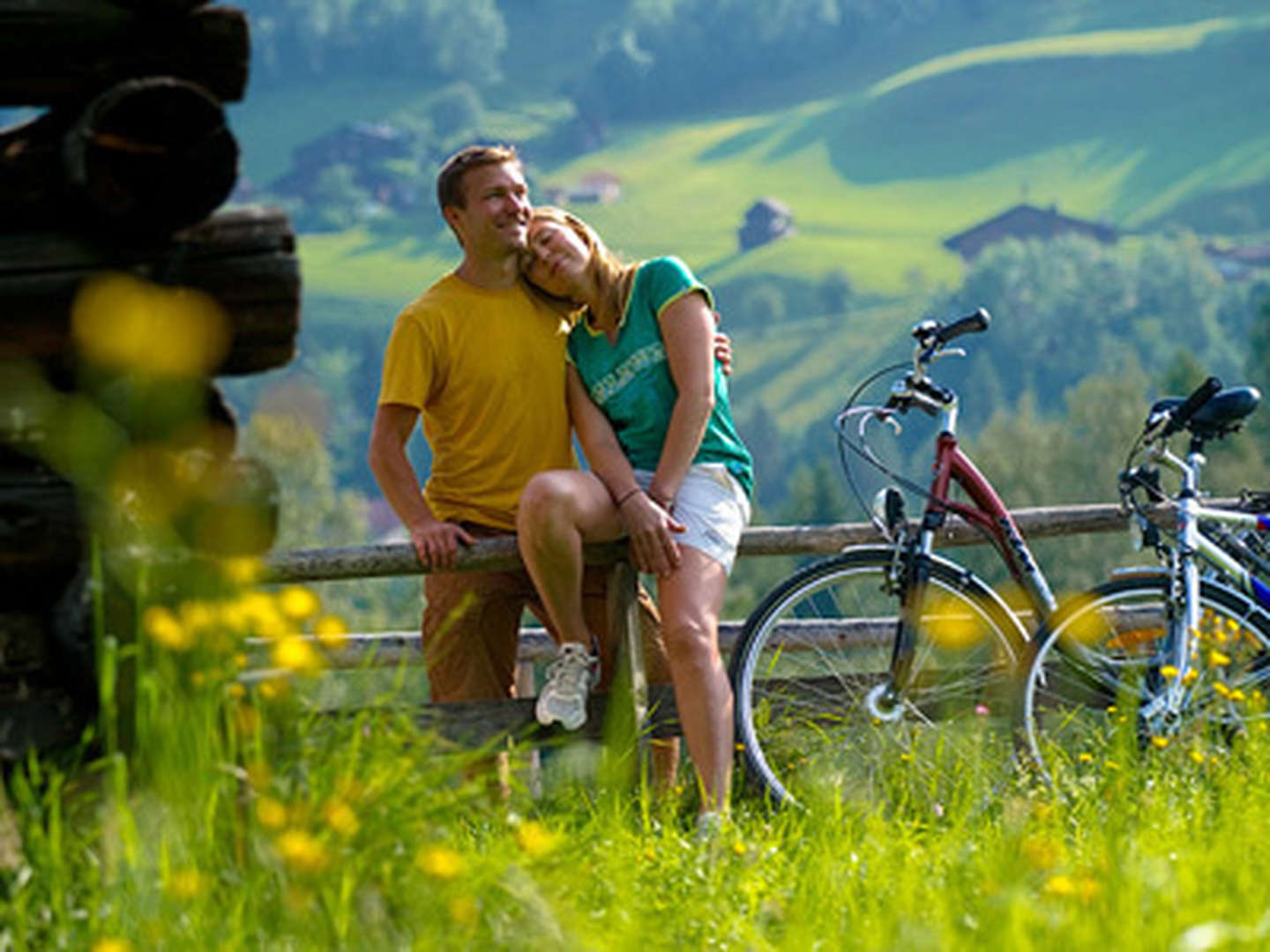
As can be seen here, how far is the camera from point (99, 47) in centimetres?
360

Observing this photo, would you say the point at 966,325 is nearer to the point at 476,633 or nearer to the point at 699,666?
the point at 699,666

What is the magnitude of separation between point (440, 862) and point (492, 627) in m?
2.36

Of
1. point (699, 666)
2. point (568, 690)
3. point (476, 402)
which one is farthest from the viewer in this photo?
point (476, 402)

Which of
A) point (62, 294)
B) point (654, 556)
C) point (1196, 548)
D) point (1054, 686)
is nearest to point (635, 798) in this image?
point (654, 556)

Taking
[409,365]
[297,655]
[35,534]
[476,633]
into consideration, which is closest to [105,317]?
[35,534]

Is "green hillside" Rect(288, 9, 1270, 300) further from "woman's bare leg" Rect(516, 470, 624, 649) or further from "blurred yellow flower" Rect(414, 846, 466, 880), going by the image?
"blurred yellow flower" Rect(414, 846, 466, 880)

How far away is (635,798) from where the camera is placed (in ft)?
16.0

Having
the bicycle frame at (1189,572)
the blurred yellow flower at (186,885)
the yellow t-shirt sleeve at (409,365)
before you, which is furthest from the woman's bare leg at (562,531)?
the blurred yellow flower at (186,885)

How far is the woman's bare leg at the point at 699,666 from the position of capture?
4758mm

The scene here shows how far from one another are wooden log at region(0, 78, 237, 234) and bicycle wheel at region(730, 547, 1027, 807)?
6.60 feet

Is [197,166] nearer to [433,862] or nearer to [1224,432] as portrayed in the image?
[433,862]

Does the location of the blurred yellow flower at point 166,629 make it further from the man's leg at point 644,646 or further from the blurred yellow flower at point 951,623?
the blurred yellow flower at point 951,623

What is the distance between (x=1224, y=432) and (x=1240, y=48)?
A: 160 metres

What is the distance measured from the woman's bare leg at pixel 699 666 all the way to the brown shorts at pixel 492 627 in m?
0.38
